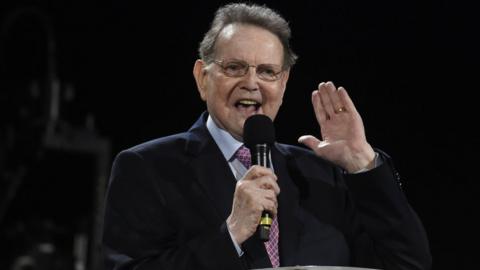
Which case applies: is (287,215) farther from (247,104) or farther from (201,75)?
(201,75)

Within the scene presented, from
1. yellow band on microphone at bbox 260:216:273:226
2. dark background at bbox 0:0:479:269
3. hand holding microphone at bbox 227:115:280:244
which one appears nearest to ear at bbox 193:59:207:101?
hand holding microphone at bbox 227:115:280:244

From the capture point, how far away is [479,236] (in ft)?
12.2

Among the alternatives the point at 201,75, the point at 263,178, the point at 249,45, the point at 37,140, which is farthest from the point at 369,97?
the point at 263,178

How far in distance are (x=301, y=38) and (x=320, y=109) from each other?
178 cm

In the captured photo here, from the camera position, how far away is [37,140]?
343 cm

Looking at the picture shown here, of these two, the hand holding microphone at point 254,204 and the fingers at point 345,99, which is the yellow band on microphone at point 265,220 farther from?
the fingers at point 345,99

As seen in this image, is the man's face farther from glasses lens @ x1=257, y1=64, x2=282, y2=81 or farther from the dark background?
the dark background

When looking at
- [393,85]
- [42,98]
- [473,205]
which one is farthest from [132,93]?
[473,205]

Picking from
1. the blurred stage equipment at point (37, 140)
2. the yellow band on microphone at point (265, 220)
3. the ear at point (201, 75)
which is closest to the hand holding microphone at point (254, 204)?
the yellow band on microphone at point (265, 220)

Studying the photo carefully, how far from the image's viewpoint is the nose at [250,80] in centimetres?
201

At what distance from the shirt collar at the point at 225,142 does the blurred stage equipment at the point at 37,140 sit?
139 cm

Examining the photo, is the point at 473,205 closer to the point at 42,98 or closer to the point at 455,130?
the point at 455,130

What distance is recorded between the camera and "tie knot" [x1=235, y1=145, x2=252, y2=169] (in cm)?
203

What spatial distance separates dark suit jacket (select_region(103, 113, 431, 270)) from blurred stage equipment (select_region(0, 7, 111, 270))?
1472 millimetres
